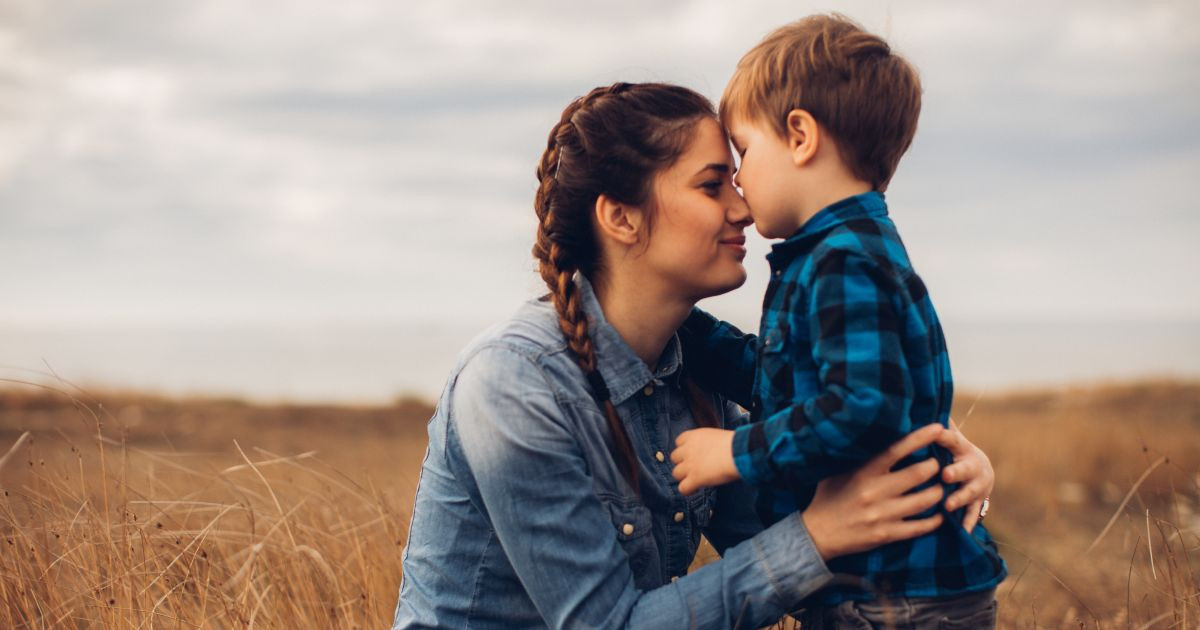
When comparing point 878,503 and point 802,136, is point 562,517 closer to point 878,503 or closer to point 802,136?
point 878,503

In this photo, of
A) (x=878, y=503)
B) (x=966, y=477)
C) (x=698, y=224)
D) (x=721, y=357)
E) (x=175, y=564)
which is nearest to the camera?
(x=878, y=503)

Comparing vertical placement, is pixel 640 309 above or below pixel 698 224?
below

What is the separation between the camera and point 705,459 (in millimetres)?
2102

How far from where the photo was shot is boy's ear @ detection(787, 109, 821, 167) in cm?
220

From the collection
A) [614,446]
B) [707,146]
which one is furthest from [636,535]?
[707,146]

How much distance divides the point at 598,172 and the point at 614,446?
2.18 feet

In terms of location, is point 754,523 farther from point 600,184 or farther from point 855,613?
point 600,184

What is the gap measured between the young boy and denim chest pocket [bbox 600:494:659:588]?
0.56ft

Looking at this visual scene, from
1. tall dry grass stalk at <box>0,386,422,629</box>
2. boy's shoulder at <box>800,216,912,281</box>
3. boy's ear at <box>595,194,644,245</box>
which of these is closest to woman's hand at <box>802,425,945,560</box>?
boy's shoulder at <box>800,216,912,281</box>

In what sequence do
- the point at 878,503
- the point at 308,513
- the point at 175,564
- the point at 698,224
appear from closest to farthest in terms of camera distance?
the point at 878,503
the point at 698,224
the point at 175,564
the point at 308,513

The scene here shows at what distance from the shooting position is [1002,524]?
7293mm

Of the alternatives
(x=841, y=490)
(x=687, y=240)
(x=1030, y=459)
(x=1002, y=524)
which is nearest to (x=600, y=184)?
(x=687, y=240)

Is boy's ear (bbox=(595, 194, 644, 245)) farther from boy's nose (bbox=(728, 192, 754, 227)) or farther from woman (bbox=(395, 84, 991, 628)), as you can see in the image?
boy's nose (bbox=(728, 192, 754, 227))

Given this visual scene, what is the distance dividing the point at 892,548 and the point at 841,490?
0.55 feet
